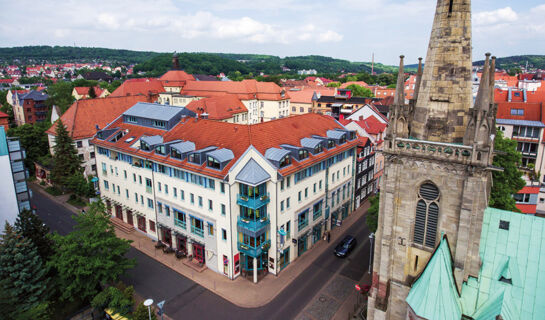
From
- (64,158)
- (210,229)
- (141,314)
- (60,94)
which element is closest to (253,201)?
(210,229)

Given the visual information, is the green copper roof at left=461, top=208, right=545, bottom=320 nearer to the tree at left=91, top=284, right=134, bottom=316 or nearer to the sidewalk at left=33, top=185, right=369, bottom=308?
the sidewalk at left=33, top=185, right=369, bottom=308

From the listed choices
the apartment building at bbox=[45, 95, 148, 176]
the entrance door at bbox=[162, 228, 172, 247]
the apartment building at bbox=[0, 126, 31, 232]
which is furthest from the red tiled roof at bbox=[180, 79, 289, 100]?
the apartment building at bbox=[0, 126, 31, 232]

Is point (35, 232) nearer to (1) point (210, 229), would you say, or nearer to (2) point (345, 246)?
(1) point (210, 229)

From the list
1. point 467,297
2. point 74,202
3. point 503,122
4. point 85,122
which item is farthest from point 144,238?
point 503,122

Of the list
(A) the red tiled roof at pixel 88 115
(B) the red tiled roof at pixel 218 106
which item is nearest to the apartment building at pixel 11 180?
(A) the red tiled roof at pixel 88 115

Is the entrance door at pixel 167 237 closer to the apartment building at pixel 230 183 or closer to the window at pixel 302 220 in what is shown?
the apartment building at pixel 230 183

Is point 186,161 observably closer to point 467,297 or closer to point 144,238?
point 144,238
